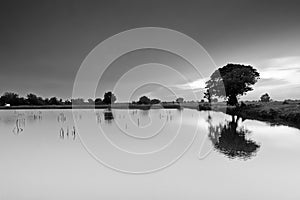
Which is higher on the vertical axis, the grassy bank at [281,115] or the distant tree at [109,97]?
the distant tree at [109,97]

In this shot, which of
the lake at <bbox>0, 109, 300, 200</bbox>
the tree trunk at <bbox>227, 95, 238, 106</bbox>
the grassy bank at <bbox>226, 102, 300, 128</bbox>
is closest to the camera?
the lake at <bbox>0, 109, 300, 200</bbox>

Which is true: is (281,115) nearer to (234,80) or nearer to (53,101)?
(234,80)

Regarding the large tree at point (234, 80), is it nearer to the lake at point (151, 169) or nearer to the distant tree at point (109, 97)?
the lake at point (151, 169)

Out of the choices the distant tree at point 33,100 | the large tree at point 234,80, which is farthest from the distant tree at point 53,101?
the large tree at point 234,80

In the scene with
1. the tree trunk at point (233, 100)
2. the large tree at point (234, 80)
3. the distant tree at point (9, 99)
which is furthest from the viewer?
the distant tree at point (9, 99)

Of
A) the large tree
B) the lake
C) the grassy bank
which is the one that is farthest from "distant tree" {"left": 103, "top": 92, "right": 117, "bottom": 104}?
the lake

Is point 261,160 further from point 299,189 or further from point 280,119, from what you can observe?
point 280,119

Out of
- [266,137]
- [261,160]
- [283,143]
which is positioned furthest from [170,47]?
[261,160]

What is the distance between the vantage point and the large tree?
166 feet

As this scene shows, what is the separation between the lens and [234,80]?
50.3 metres

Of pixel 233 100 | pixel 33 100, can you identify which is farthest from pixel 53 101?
pixel 233 100

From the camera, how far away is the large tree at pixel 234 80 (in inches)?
1987

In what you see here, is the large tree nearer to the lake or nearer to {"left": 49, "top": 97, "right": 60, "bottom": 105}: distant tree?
the lake

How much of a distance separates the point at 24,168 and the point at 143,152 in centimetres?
619
